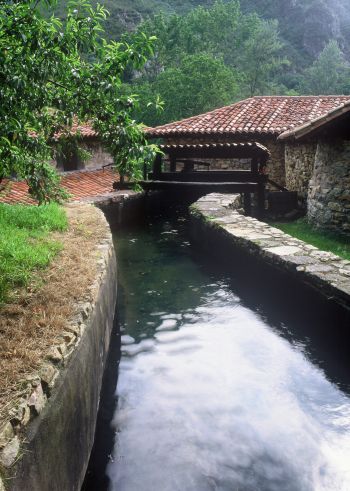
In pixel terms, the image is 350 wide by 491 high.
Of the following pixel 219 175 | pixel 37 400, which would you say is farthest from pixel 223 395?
pixel 219 175

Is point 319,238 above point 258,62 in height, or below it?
below

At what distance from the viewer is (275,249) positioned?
720cm

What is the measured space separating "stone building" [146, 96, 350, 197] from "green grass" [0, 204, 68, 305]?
10.2 metres

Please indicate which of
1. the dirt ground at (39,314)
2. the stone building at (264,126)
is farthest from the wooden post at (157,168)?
the dirt ground at (39,314)

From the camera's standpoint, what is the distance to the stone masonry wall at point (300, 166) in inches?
539

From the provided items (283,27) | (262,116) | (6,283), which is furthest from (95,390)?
(283,27)

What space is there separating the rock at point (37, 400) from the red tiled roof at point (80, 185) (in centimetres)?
971

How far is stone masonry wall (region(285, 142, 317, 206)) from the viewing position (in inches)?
539

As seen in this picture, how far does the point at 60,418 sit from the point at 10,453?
27.2 inches

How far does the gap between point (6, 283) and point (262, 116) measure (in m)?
16.0

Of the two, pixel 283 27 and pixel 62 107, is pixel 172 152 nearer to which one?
pixel 62 107

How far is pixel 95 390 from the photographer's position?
4238 millimetres

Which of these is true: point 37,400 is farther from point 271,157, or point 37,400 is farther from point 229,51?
point 229,51

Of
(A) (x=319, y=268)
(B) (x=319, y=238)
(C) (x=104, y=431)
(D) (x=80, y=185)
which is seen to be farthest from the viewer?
(D) (x=80, y=185)
